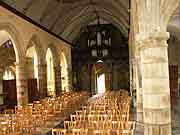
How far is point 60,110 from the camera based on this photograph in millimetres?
13180

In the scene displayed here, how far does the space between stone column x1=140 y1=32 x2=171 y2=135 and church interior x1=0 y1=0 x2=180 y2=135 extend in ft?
0.08

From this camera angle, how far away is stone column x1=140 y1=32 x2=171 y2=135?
6820 millimetres

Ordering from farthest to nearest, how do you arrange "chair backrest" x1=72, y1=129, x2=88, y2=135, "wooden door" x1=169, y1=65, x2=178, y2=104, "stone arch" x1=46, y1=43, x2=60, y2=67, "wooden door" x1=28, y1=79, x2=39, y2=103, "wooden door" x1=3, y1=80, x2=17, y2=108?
"stone arch" x1=46, y1=43, x2=60, y2=67
"wooden door" x1=169, y1=65, x2=178, y2=104
"wooden door" x1=3, y1=80, x2=17, y2=108
"wooden door" x1=28, y1=79, x2=39, y2=103
"chair backrest" x1=72, y1=129, x2=88, y2=135

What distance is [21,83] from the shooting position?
49.0 feet

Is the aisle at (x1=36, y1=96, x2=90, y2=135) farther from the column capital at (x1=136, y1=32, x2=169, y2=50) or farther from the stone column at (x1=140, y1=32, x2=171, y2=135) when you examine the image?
the column capital at (x1=136, y1=32, x2=169, y2=50)

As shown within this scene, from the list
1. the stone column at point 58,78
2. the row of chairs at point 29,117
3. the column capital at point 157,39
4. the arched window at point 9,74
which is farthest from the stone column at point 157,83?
the arched window at point 9,74

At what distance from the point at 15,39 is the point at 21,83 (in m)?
2.48

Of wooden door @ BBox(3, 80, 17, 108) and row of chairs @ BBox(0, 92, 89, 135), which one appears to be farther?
wooden door @ BBox(3, 80, 17, 108)

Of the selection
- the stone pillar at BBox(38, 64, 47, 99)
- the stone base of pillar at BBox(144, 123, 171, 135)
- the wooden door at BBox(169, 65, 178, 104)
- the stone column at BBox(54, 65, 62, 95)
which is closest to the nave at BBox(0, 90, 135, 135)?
the stone base of pillar at BBox(144, 123, 171, 135)

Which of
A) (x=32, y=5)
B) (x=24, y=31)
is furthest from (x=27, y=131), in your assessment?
(x=32, y=5)

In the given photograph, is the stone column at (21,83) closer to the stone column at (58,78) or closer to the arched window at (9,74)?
the stone column at (58,78)

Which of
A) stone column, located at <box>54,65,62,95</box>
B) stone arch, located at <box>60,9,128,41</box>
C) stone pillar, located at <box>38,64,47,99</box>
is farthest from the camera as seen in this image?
stone arch, located at <box>60,9,128,41</box>

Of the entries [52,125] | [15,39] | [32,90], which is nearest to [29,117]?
[52,125]

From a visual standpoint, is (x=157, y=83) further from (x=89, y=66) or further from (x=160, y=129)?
Result: (x=89, y=66)
